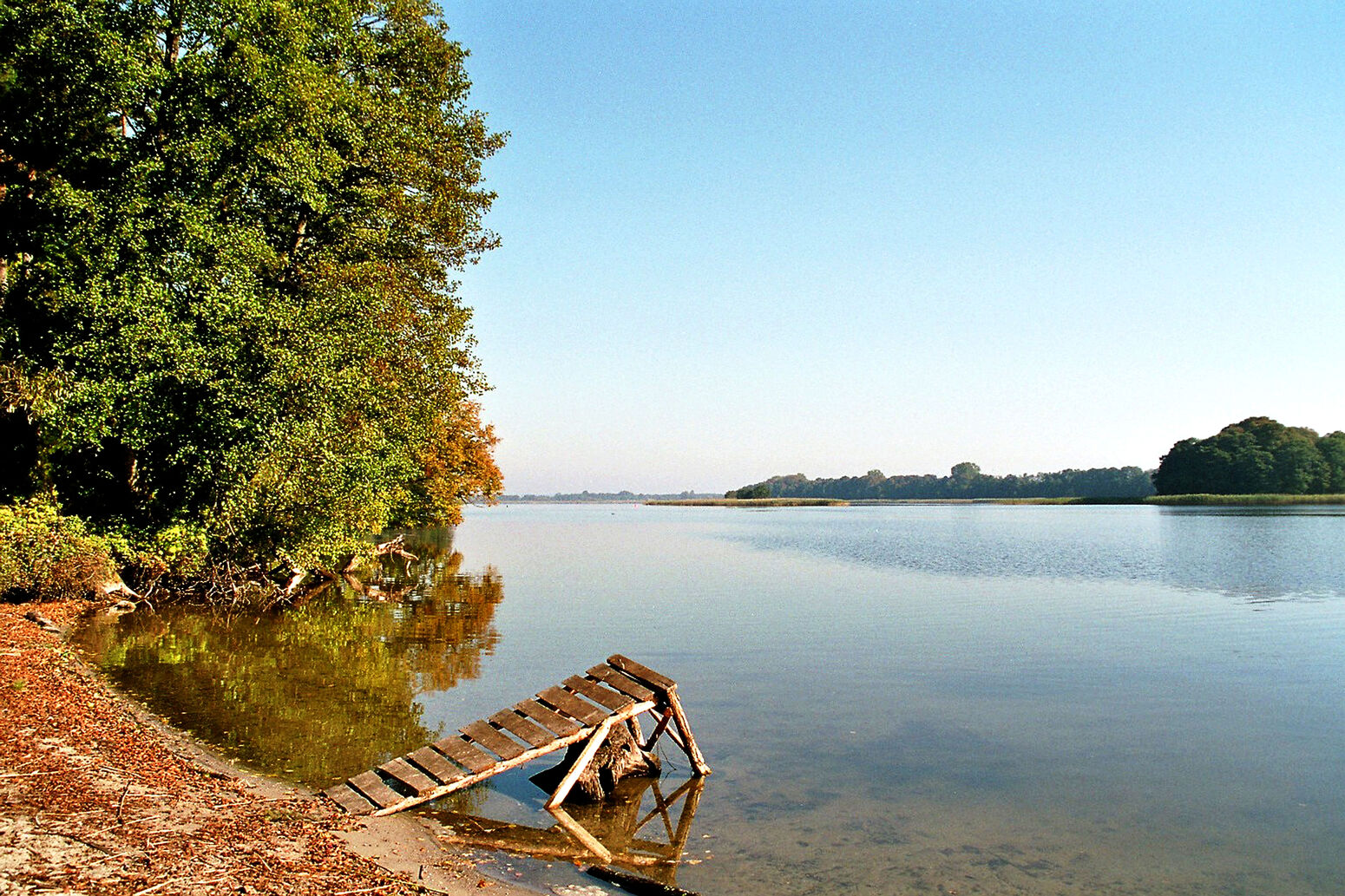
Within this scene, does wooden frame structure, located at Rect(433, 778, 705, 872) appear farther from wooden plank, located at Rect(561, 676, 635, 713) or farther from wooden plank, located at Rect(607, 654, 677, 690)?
wooden plank, located at Rect(607, 654, 677, 690)

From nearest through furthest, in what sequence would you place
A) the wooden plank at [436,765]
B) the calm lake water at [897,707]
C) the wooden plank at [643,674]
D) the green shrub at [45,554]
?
1. the calm lake water at [897,707]
2. the wooden plank at [436,765]
3. the wooden plank at [643,674]
4. the green shrub at [45,554]

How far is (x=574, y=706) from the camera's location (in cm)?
1114

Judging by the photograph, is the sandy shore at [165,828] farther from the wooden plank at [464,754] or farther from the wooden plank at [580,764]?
the wooden plank at [580,764]

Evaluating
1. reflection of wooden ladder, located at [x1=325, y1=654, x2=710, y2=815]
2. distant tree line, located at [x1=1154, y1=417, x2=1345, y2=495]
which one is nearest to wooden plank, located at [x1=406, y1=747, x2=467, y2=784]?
reflection of wooden ladder, located at [x1=325, y1=654, x2=710, y2=815]

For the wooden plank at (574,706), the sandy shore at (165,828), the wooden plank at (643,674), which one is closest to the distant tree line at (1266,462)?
the wooden plank at (643,674)

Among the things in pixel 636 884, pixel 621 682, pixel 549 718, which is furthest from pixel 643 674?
pixel 636 884

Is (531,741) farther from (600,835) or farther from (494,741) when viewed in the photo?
(600,835)

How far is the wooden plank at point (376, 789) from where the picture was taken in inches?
354

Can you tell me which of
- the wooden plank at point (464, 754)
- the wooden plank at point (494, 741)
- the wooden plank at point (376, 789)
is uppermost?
the wooden plank at point (494, 741)

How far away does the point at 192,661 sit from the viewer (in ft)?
55.5

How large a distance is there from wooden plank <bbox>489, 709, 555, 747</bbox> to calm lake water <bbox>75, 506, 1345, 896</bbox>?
2.65 ft

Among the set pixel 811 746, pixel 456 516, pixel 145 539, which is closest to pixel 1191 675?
pixel 811 746

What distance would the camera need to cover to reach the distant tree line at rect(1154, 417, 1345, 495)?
13200cm

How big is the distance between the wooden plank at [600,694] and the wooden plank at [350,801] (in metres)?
3.25
